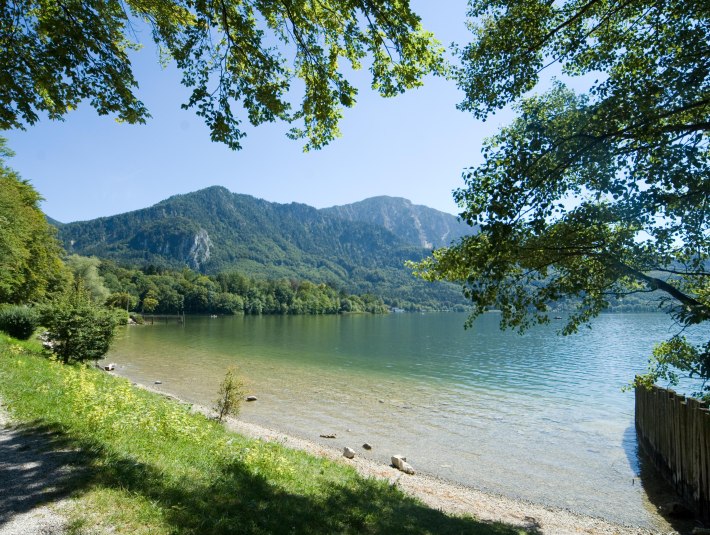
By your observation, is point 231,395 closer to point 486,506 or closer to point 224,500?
point 486,506

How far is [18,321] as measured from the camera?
2781 cm

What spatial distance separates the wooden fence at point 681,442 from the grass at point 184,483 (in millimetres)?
6669

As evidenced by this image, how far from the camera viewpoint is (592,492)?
1492 cm

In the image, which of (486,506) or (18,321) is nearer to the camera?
→ (486,506)

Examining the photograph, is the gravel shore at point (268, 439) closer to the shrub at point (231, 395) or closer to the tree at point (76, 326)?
the shrub at point (231, 395)

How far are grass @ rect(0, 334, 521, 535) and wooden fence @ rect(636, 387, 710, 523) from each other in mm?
6669

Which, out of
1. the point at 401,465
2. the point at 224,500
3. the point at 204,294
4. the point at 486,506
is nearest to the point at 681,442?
the point at 486,506

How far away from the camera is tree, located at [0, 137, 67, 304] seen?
1276 inches

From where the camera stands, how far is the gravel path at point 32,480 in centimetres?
520

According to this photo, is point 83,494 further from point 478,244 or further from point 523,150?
point 523,150

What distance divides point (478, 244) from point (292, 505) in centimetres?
596

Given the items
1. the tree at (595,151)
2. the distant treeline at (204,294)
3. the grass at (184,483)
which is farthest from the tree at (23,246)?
the distant treeline at (204,294)

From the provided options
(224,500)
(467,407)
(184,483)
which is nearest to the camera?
(224,500)

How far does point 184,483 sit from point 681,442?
1520 centimetres
